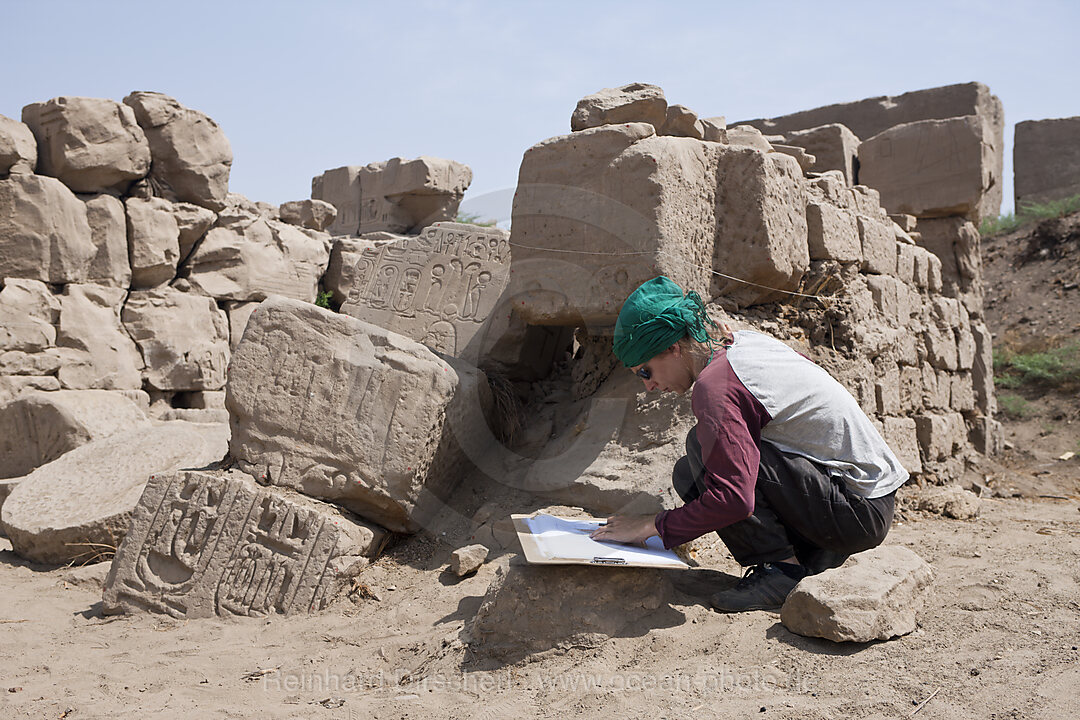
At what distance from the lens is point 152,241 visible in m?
6.66

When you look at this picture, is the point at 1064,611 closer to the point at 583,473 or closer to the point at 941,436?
the point at 583,473

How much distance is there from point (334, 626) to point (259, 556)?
457mm

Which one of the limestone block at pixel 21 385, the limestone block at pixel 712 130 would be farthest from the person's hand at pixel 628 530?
the limestone block at pixel 21 385

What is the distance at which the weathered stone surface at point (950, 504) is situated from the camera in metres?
4.17

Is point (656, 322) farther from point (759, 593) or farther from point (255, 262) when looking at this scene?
point (255, 262)

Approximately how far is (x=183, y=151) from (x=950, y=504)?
6.24 metres

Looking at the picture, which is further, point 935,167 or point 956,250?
point 956,250

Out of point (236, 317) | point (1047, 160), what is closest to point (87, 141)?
point (236, 317)

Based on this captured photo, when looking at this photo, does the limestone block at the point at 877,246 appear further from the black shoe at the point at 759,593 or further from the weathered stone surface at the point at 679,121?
the black shoe at the point at 759,593

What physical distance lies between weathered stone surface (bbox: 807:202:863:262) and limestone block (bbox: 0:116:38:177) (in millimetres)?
5497

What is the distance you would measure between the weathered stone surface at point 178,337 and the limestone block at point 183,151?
2.91 ft

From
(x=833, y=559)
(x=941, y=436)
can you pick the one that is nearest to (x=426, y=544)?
(x=833, y=559)

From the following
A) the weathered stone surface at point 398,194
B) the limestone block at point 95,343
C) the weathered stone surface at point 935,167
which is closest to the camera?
the limestone block at point 95,343

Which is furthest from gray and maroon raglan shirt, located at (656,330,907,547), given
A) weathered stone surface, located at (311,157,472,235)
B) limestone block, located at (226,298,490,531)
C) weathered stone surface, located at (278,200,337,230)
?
weathered stone surface, located at (311,157,472,235)
